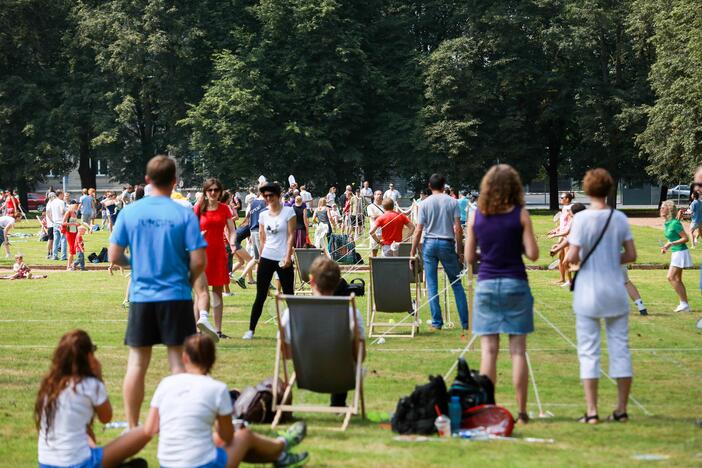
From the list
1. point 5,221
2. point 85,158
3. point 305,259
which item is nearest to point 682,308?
point 305,259

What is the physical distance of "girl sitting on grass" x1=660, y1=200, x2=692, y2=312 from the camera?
16391 millimetres

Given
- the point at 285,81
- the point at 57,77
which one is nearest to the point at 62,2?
the point at 57,77

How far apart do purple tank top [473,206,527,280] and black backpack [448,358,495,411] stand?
2.30ft

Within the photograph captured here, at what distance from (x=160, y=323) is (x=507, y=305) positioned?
2446 mm

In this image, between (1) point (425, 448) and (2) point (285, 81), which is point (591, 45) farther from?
(1) point (425, 448)

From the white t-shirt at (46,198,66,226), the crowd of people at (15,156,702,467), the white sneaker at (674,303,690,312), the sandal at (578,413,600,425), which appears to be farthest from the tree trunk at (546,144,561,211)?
the sandal at (578,413,600,425)

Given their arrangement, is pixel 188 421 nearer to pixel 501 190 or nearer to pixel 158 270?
pixel 158 270

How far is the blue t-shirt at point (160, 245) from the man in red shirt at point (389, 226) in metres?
10.3

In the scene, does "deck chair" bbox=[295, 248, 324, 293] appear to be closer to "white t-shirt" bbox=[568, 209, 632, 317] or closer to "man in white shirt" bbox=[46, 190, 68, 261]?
"white t-shirt" bbox=[568, 209, 632, 317]

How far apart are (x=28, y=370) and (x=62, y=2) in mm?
57084

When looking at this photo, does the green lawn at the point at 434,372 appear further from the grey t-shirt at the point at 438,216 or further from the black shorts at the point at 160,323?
the grey t-shirt at the point at 438,216

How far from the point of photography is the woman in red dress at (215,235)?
12867mm

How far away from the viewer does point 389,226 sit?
1805 centimetres

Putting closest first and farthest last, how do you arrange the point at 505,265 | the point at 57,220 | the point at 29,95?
the point at 505,265
the point at 57,220
the point at 29,95
